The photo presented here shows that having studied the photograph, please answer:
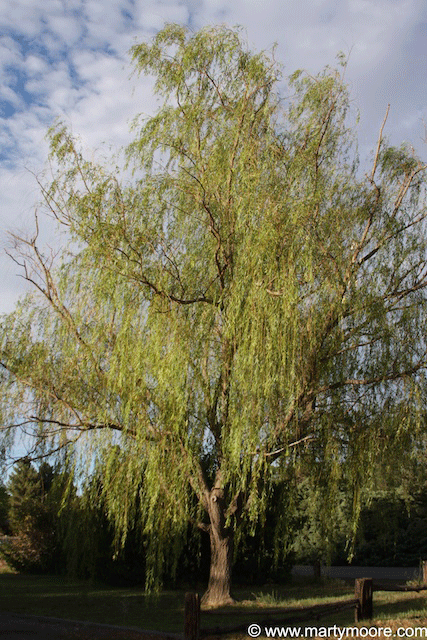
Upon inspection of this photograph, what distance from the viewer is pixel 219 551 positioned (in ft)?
34.9

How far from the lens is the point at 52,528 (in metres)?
18.4

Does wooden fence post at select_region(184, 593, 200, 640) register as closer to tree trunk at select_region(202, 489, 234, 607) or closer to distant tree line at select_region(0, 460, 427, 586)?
distant tree line at select_region(0, 460, 427, 586)

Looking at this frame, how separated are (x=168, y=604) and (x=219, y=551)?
200cm

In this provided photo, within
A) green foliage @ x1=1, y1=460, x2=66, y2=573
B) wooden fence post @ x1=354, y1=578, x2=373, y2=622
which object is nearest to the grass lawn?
wooden fence post @ x1=354, y1=578, x2=373, y2=622

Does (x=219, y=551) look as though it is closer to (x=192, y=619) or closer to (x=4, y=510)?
(x=192, y=619)

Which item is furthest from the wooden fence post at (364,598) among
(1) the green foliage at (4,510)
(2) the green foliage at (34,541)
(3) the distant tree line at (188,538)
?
(1) the green foliage at (4,510)

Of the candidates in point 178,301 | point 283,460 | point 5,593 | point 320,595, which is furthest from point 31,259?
point 320,595

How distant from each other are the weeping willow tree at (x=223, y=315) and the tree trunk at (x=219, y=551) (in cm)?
3

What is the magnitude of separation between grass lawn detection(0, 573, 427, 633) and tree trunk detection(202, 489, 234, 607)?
438 mm

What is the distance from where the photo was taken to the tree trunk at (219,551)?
10.5 m

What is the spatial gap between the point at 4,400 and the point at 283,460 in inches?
185

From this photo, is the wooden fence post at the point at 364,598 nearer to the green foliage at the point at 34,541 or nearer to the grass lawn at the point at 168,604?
the grass lawn at the point at 168,604

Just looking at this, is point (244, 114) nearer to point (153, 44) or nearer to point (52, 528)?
point (153, 44)

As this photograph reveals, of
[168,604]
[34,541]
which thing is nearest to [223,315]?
[168,604]
